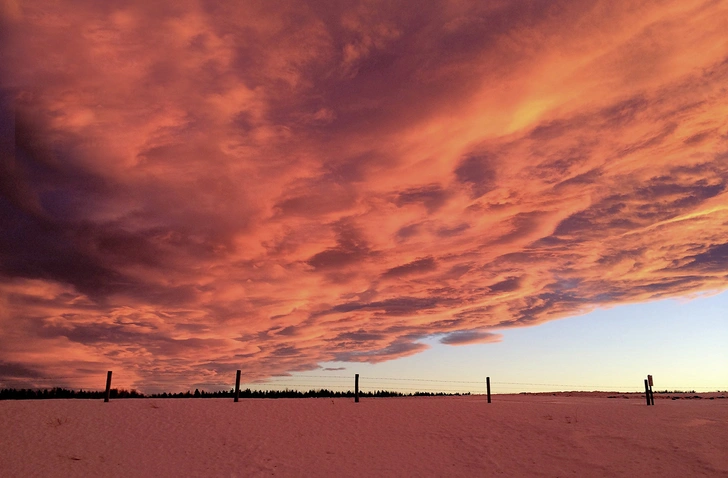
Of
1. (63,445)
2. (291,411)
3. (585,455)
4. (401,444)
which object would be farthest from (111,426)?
(585,455)

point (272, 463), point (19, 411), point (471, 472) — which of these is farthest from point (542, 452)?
point (19, 411)

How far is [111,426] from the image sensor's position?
2212 centimetres

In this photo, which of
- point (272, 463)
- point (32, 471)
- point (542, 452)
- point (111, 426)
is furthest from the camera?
point (111, 426)

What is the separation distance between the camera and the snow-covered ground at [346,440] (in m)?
18.0

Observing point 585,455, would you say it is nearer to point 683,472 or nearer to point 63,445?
point 683,472

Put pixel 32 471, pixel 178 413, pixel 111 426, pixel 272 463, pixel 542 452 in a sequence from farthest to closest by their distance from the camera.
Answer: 1. pixel 178 413
2. pixel 111 426
3. pixel 542 452
4. pixel 272 463
5. pixel 32 471

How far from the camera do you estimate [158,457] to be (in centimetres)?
1881

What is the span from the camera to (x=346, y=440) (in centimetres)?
2172

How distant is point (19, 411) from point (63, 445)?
5390mm

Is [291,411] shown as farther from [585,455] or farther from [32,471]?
[585,455]

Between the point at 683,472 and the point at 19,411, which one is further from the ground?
the point at 19,411

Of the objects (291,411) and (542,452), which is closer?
(542,452)

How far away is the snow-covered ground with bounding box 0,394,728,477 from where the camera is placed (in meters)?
18.0

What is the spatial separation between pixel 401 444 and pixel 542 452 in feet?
18.1
